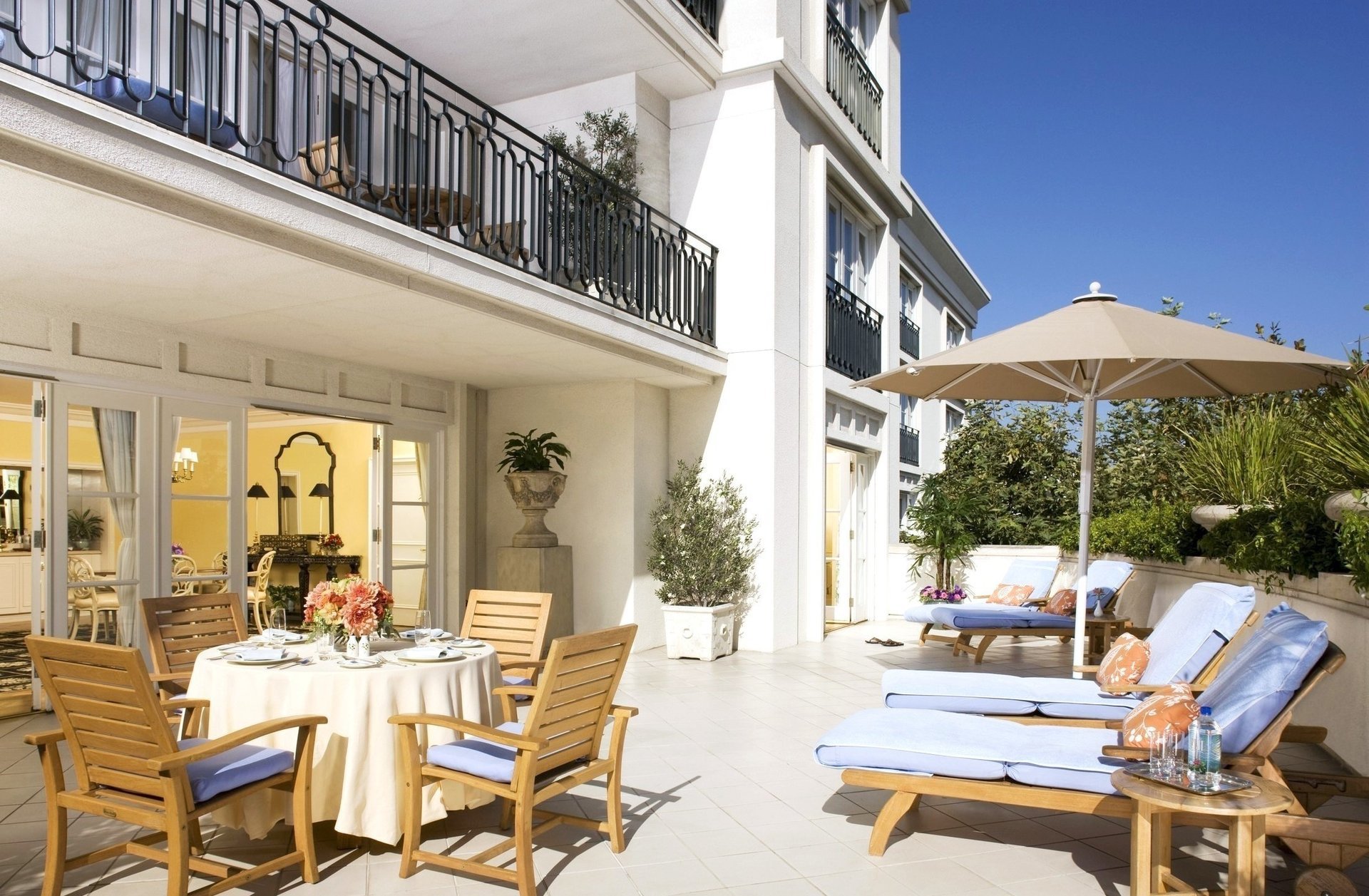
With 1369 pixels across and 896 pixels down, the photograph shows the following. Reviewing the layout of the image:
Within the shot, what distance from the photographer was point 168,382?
6.70 m

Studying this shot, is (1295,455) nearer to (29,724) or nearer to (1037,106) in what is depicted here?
(29,724)

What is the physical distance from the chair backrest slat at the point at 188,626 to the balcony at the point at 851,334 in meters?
6.88

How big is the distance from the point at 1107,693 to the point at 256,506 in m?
10.9

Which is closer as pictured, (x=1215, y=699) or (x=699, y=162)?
(x=1215, y=699)

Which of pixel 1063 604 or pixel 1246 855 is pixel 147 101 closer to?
pixel 1246 855

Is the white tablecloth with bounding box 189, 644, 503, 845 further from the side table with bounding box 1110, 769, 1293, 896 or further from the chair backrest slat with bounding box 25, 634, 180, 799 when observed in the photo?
the side table with bounding box 1110, 769, 1293, 896

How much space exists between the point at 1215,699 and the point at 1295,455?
393 centimetres

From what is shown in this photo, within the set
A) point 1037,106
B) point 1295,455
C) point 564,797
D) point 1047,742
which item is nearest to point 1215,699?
point 1047,742

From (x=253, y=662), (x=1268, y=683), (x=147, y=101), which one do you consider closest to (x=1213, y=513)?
(x=1268, y=683)

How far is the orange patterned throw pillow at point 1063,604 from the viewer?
873 cm

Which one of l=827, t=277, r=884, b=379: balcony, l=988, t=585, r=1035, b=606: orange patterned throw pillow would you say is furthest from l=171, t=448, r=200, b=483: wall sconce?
l=988, t=585, r=1035, b=606: orange patterned throw pillow

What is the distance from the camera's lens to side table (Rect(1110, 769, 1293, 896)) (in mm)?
2758

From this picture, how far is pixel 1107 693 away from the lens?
Answer: 4625 millimetres

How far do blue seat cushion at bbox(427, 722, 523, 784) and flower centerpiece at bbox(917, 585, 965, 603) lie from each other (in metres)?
7.42
